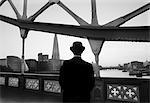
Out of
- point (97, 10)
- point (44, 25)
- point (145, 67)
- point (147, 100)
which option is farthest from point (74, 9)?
point (147, 100)

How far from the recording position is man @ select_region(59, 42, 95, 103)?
1.80 meters

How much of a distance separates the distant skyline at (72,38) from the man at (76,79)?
13.3 inches

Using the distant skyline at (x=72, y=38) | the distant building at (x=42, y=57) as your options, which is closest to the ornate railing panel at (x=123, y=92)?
the distant skyline at (x=72, y=38)

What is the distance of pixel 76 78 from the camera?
1.81 metres

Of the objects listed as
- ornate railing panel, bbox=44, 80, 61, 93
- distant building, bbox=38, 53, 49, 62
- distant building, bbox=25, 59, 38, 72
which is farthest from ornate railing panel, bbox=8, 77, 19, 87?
distant building, bbox=38, 53, 49, 62

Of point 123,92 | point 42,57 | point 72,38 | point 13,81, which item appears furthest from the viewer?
point 13,81

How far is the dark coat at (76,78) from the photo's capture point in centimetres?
180

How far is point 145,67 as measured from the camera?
231 centimetres

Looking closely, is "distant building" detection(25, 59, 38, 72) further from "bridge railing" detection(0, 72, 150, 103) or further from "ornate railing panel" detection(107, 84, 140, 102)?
"ornate railing panel" detection(107, 84, 140, 102)

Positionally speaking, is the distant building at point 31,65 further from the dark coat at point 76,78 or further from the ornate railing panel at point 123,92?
the dark coat at point 76,78

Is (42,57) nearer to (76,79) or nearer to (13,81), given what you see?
(13,81)

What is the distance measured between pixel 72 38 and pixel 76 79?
112cm

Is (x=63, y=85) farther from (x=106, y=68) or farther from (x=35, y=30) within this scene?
(x=35, y=30)

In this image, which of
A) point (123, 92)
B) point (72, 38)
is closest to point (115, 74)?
point (123, 92)
